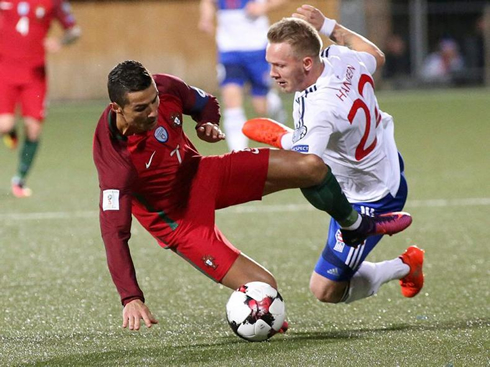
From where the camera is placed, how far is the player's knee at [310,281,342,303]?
506 cm

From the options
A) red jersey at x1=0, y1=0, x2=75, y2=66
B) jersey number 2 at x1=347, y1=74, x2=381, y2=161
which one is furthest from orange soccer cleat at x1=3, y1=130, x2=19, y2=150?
jersey number 2 at x1=347, y1=74, x2=381, y2=161

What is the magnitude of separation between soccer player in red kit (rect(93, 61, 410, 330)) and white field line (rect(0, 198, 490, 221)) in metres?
3.53

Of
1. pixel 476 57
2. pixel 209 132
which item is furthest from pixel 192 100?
pixel 476 57

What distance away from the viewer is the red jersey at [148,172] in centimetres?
422

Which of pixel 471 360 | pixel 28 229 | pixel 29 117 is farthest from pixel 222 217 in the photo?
pixel 471 360

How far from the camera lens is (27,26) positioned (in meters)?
9.88

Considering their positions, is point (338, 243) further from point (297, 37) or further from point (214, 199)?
point (297, 37)

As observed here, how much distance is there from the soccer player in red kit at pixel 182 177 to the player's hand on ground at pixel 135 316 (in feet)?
1.26

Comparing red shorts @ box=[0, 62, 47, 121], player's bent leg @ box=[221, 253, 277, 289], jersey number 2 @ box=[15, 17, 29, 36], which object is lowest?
red shorts @ box=[0, 62, 47, 121]

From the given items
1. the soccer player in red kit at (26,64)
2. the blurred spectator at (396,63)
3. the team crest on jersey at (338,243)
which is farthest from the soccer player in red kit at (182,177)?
the blurred spectator at (396,63)

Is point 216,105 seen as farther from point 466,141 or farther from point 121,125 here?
point 466,141

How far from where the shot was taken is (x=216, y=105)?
5.12m

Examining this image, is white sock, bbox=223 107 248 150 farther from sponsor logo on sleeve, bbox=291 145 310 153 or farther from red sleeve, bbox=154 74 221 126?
sponsor logo on sleeve, bbox=291 145 310 153

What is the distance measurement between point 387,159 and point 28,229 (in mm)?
3579
